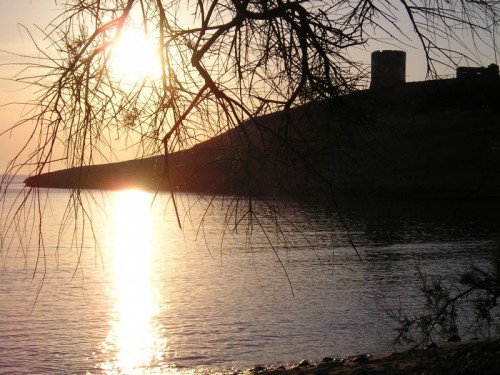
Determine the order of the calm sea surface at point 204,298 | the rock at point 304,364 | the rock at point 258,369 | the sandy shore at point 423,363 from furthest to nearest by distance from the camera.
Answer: the calm sea surface at point 204,298 < the rock at point 258,369 < the rock at point 304,364 < the sandy shore at point 423,363

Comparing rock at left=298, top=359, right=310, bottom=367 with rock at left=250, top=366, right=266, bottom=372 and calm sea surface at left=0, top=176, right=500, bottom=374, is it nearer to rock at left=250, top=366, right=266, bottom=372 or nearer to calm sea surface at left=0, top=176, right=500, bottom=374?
rock at left=250, top=366, right=266, bottom=372

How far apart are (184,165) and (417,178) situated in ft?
240

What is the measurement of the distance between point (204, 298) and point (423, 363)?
1155 centimetres

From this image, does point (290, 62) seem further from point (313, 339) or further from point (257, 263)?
point (257, 263)

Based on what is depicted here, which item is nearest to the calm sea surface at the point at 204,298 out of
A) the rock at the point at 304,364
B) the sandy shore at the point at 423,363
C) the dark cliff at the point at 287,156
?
the dark cliff at the point at 287,156

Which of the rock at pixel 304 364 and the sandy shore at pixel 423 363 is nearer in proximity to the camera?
the sandy shore at pixel 423 363

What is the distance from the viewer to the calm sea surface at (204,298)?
12.1 m

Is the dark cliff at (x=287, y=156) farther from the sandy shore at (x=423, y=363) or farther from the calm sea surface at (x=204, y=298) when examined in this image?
the sandy shore at (x=423, y=363)

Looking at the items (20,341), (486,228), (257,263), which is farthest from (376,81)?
(486,228)

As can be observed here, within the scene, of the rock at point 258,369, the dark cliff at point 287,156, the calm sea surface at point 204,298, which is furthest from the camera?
the calm sea surface at point 204,298

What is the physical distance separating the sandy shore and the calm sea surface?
1.42 m

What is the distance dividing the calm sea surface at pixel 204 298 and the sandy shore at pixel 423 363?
4.66 ft

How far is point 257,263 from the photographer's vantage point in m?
26.2

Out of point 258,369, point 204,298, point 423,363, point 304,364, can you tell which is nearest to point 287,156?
point 423,363
